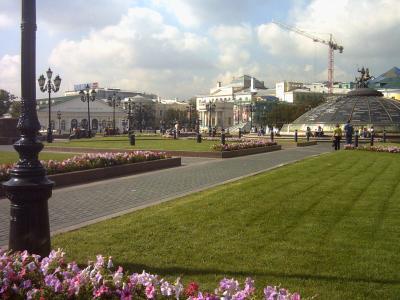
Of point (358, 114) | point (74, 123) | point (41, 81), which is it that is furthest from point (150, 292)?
point (74, 123)

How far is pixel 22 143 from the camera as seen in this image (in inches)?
199

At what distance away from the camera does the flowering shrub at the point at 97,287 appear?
344cm

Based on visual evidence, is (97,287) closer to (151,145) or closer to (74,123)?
(151,145)

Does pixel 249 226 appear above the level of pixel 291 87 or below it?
below

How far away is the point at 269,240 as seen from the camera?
6203mm

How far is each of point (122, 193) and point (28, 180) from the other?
6.16 meters

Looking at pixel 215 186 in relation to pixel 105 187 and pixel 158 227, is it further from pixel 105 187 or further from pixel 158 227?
pixel 158 227

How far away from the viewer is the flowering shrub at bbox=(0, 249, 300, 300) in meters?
3.44

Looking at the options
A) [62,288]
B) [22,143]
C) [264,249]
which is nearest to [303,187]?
[264,249]

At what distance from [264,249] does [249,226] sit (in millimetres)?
1219

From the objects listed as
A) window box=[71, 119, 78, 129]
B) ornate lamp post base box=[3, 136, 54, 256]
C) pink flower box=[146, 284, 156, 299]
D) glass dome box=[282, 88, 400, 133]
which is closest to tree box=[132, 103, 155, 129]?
Result: window box=[71, 119, 78, 129]

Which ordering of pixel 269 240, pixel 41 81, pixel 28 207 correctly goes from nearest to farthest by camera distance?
pixel 28 207
pixel 269 240
pixel 41 81

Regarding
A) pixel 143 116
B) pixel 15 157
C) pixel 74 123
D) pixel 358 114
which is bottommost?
pixel 15 157

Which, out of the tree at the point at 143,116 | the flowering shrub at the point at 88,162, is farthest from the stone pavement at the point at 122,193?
the tree at the point at 143,116
